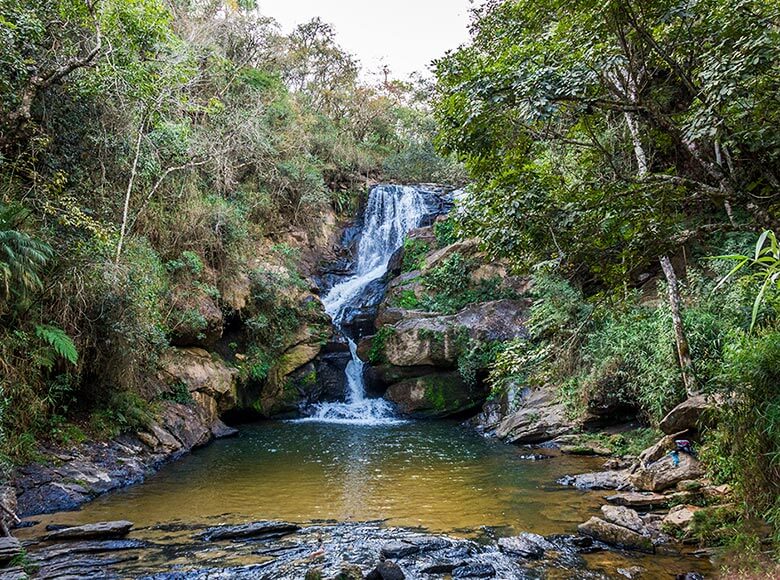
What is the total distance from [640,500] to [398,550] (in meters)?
3.43

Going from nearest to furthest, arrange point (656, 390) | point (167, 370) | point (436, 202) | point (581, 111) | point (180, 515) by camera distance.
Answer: point (581, 111) → point (180, 515) → point (656, 390) → point (167, 370) → point (436, 202)

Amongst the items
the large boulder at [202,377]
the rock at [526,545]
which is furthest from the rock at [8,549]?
the large boulder at [202,377]

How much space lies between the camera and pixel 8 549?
14.6ft

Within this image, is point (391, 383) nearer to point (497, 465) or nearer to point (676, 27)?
point (497, 465)

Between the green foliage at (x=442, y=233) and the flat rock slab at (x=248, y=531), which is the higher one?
the green foliage at (x=442, y=233)

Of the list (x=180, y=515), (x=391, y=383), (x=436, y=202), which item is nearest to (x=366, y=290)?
(x=391, y=383)

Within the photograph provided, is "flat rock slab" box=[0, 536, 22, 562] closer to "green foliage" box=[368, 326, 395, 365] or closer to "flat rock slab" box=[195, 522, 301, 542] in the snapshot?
"flat rock slab" box=[195, 522, 301, 542]

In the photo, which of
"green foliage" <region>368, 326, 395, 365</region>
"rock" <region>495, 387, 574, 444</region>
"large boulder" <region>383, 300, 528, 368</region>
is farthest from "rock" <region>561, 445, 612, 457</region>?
"green foliage" <region>368, 326, 395, 365</region>

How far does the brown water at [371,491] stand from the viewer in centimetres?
611

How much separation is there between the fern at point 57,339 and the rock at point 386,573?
19.1 feet

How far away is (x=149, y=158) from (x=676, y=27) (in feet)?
37.5

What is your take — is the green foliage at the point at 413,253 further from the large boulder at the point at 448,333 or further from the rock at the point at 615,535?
the rock at the point at 615,535

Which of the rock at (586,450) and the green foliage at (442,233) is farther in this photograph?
the green foliage at (442,233)

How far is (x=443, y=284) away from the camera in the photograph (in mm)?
18094
